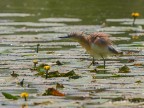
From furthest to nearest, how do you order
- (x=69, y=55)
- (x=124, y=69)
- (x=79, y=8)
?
(x=79, y=8), (x=69, y=55), (x=124, y=69)

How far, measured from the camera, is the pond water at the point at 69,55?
8.62 m

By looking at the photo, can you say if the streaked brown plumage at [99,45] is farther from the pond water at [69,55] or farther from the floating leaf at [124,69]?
the floating leaf at [124,69]

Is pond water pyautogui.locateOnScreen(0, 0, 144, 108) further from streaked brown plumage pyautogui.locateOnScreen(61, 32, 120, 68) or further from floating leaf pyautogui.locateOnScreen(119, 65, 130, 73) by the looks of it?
streaked brown plumage pyautogui.locateOnScreen(61, 32, 120, 68)

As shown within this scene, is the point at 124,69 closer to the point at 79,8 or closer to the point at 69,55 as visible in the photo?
the point at 69,55

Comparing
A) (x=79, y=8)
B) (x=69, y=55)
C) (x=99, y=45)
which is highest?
(x=79, y=8)

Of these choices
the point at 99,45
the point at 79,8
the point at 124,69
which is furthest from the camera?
the point at 79,8

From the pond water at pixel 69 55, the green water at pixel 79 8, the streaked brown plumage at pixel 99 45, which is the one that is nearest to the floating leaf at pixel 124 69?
the pond water at pixel 69 55

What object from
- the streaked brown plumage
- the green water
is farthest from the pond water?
the streaked brown plumage

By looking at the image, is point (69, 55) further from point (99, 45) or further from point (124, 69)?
point (124, 69)

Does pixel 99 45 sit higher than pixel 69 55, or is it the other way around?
pixel 99 45

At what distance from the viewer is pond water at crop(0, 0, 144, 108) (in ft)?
28.3

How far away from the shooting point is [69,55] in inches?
476

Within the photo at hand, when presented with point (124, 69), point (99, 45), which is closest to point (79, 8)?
point (99, 45)

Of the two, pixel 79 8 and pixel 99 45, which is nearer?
pixel 99 45
